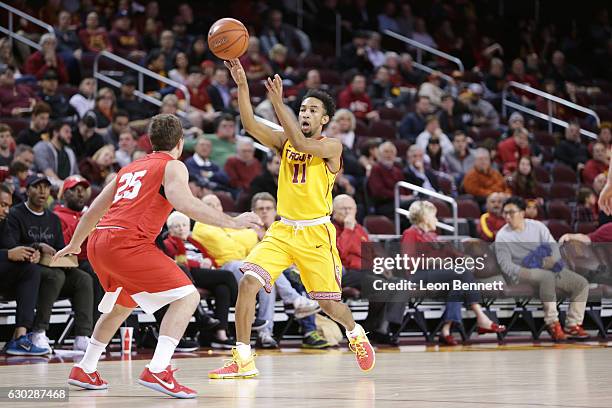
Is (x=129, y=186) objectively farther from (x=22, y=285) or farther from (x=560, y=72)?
(x=560, y=72)

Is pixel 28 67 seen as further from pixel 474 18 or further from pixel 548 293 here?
pixel 474 18

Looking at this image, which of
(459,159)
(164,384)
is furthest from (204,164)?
(164,384)

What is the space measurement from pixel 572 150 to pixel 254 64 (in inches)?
193

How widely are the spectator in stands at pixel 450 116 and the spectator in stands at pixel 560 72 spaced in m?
4.19

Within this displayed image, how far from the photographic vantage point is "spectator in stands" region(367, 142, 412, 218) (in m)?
12.8

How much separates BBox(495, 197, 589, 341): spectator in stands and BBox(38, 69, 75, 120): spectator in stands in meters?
5.16

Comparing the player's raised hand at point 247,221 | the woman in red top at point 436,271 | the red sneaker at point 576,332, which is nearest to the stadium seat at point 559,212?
the red sneaker at point 576,332

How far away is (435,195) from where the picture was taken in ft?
41.4

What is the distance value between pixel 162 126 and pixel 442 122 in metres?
10.3

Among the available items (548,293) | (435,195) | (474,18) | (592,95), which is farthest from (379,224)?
(474,18)

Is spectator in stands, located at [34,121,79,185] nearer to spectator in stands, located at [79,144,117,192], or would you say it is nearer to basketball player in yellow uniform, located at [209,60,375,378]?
spectator in stands, located at [79,144,117,192]

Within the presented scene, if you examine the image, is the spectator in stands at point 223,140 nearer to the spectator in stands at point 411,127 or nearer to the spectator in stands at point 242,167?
the spectator in stands at point 242,167

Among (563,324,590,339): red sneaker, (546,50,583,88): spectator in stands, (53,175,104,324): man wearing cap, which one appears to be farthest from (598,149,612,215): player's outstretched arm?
(546,50,583,88): spectator in stands

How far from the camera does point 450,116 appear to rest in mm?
15914
